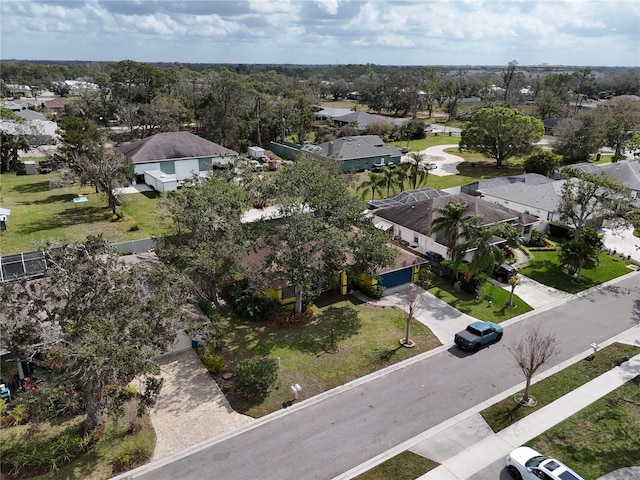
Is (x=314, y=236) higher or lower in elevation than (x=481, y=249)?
higher

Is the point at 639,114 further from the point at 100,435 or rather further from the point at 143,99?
the point at 100,435

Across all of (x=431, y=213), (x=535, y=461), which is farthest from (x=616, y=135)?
(x=535, y=461)

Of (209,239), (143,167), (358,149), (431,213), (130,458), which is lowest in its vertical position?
(130,458)

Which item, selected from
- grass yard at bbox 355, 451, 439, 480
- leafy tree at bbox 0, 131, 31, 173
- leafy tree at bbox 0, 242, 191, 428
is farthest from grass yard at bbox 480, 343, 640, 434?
leafy tree at bbox 0, 131, 31, 173

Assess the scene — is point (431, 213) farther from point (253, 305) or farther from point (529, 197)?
point (253, 305)

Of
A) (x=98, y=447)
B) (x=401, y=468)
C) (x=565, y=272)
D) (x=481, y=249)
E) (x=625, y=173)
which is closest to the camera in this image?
(x=401, y=468)

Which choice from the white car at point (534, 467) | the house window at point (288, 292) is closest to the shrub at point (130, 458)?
the house window at point (288, 292)

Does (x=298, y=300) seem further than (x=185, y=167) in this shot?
No
